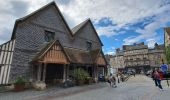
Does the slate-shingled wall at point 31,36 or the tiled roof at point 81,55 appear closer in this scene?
the slate-shingled wall at point 31,36

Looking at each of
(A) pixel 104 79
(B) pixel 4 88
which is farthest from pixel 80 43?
(B) pixel 4 88

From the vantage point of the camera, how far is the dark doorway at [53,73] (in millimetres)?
18844

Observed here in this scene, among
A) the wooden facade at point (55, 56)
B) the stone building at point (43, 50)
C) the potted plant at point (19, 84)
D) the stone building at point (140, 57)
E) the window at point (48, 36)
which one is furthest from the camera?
the stone building at point (140, 57)

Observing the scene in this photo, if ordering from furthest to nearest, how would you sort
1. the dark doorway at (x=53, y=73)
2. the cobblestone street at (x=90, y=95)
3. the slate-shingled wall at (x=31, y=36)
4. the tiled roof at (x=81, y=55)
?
the tiled roof at (x=81, y=55)
the dark doorway at (x=53, y=73)
the slate-shingled wall at (x=31, y=36)
the cobblestone street at (x=90, y=95)

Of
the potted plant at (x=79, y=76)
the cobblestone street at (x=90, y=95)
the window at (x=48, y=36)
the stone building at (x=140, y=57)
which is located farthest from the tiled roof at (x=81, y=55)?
the stone building at (x=140, y=57)

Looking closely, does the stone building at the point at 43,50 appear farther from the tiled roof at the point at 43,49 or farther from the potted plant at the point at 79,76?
the potted plant at the point at 79,76

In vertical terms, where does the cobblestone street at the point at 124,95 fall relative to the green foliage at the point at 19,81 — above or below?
below

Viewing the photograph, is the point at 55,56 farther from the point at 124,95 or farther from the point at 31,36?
the point at 124,95

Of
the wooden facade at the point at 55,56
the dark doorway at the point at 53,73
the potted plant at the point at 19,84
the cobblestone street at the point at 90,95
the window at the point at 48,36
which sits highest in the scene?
the window at the point at 48,36

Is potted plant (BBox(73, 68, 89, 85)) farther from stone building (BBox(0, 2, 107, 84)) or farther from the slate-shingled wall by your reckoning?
the slate-shingled wall

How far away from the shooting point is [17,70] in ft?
49.1

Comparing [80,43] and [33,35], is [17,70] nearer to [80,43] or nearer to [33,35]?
[33,35]

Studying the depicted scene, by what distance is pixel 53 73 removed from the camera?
19.4m

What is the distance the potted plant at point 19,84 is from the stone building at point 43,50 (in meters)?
0.59
